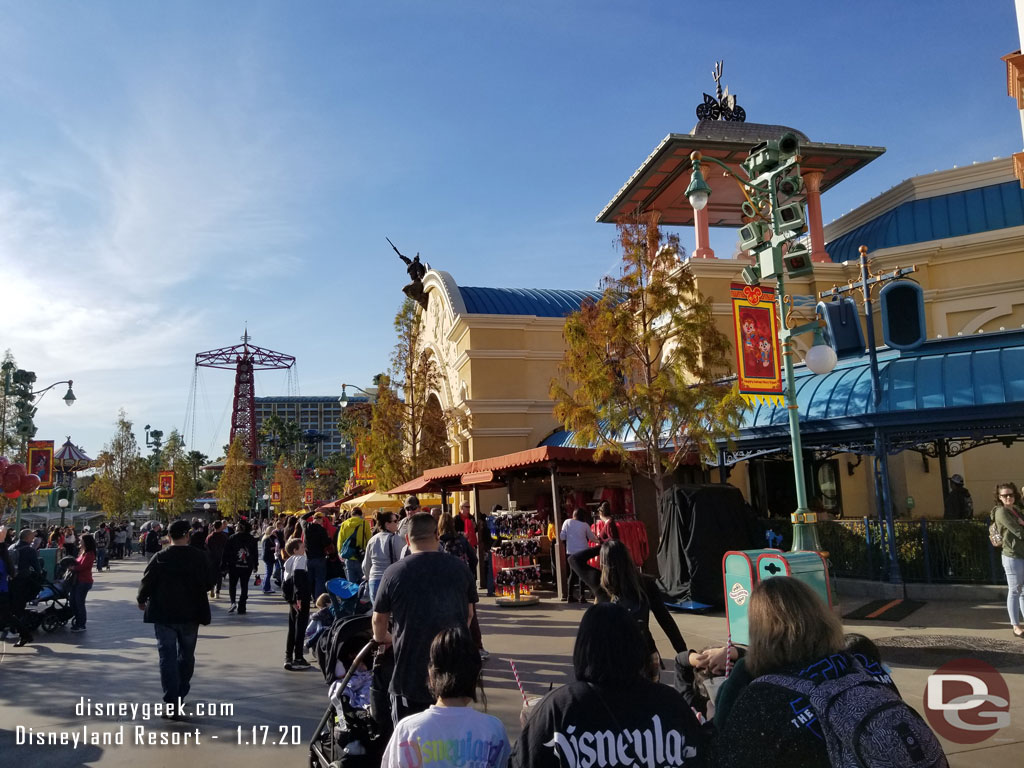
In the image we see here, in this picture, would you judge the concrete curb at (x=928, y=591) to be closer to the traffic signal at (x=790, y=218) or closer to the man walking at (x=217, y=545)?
the traffic signal at (x=790, y=218)

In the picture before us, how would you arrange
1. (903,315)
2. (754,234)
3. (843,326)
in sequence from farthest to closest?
(843,326) → (903,315) → (754,234)

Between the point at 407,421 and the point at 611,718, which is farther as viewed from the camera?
the point at 407,421

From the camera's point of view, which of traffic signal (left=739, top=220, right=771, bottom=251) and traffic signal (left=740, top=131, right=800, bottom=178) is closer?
traffic signal (left=740, top=131, right=800, bottom=178)

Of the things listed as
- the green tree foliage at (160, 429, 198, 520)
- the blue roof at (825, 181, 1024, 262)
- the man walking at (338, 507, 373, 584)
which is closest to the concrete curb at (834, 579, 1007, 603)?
the man walking at (338, 507, 373, 584)

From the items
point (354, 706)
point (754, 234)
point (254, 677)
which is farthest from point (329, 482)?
point (354, 706)

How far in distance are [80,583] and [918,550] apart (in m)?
14.8

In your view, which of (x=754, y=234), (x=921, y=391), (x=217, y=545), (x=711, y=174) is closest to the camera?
(x=754, y=234)

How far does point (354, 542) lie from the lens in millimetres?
11555

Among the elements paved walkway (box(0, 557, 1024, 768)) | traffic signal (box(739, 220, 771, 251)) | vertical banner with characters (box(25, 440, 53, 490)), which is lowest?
paved walkway (box(0, 557, 1024, 768))

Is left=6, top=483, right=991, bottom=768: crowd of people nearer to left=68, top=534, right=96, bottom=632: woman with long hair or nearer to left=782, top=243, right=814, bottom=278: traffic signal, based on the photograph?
left=782, top=243, right=814, bottom=278: traffic signal

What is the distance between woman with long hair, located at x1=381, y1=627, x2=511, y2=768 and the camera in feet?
9.55

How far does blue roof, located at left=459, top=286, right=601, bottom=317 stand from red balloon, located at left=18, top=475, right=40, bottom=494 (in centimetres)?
1429

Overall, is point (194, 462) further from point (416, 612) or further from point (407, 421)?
point (416, 612)

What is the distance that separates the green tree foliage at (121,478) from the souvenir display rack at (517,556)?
3960 centimetres
